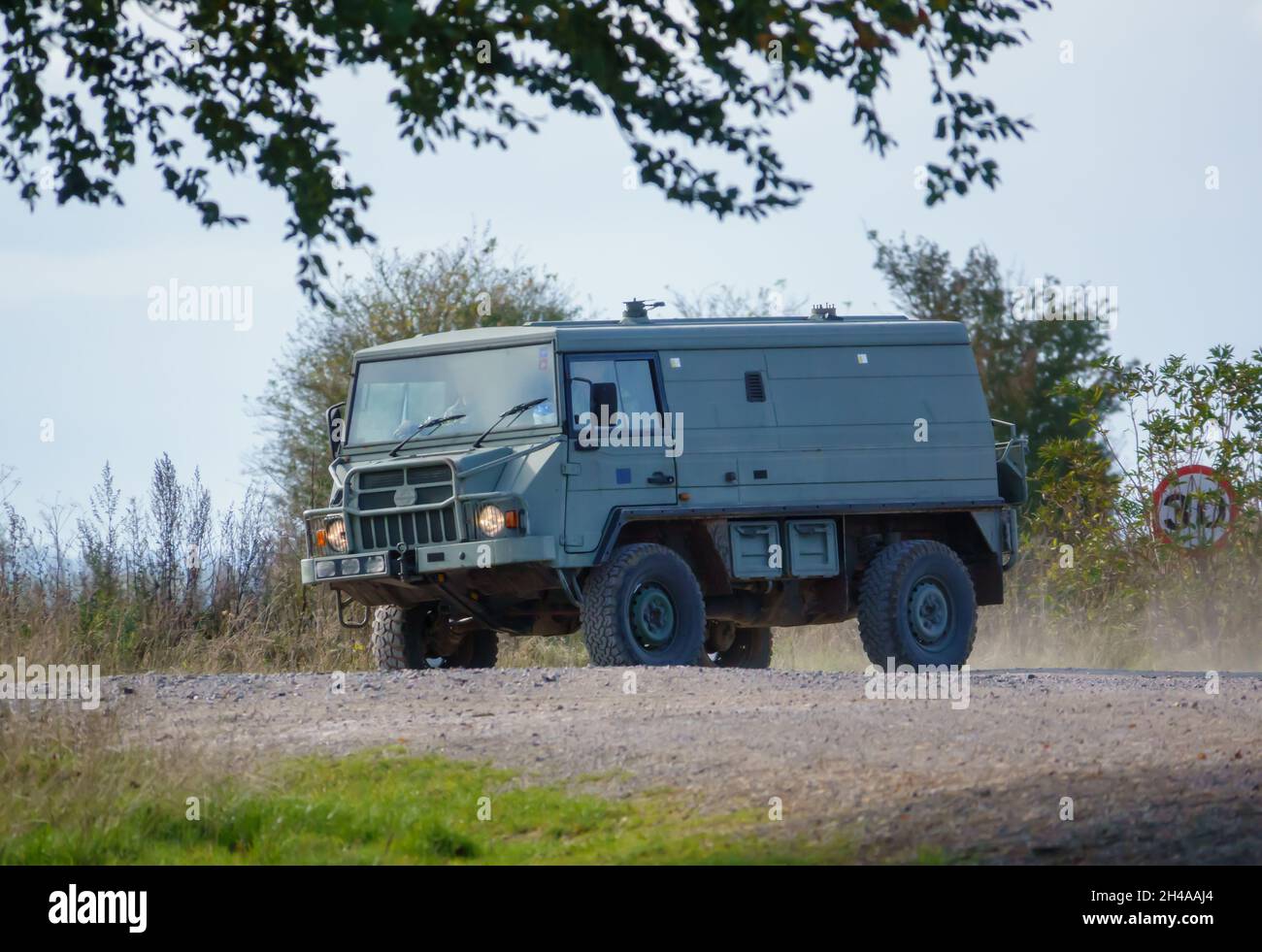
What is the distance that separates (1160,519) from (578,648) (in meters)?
6.03

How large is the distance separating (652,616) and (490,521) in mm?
1439

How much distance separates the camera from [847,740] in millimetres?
9430

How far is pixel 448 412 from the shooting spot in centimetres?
1463

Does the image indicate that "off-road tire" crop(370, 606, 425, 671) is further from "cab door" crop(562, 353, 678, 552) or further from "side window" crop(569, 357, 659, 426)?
"side window" crop(569, 357, 659, 426)

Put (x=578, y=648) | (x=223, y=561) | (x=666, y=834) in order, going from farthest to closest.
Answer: (x=578, y=648) < (x=223, y=561) < (x=666, y=834)

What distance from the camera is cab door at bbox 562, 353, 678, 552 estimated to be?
548 inches

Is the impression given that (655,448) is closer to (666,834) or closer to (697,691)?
(697,691)

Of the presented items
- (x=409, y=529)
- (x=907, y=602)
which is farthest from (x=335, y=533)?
(x=907, y=602)

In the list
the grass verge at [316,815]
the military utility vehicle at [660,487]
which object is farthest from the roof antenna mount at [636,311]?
the grass verge at [316,815]

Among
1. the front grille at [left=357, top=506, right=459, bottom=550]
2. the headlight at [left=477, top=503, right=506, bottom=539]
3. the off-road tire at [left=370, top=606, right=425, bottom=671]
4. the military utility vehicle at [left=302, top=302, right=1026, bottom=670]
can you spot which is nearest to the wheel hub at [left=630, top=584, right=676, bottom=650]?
the military utility vehicle at [left=302, top=302, right=1026, bottom=670]
